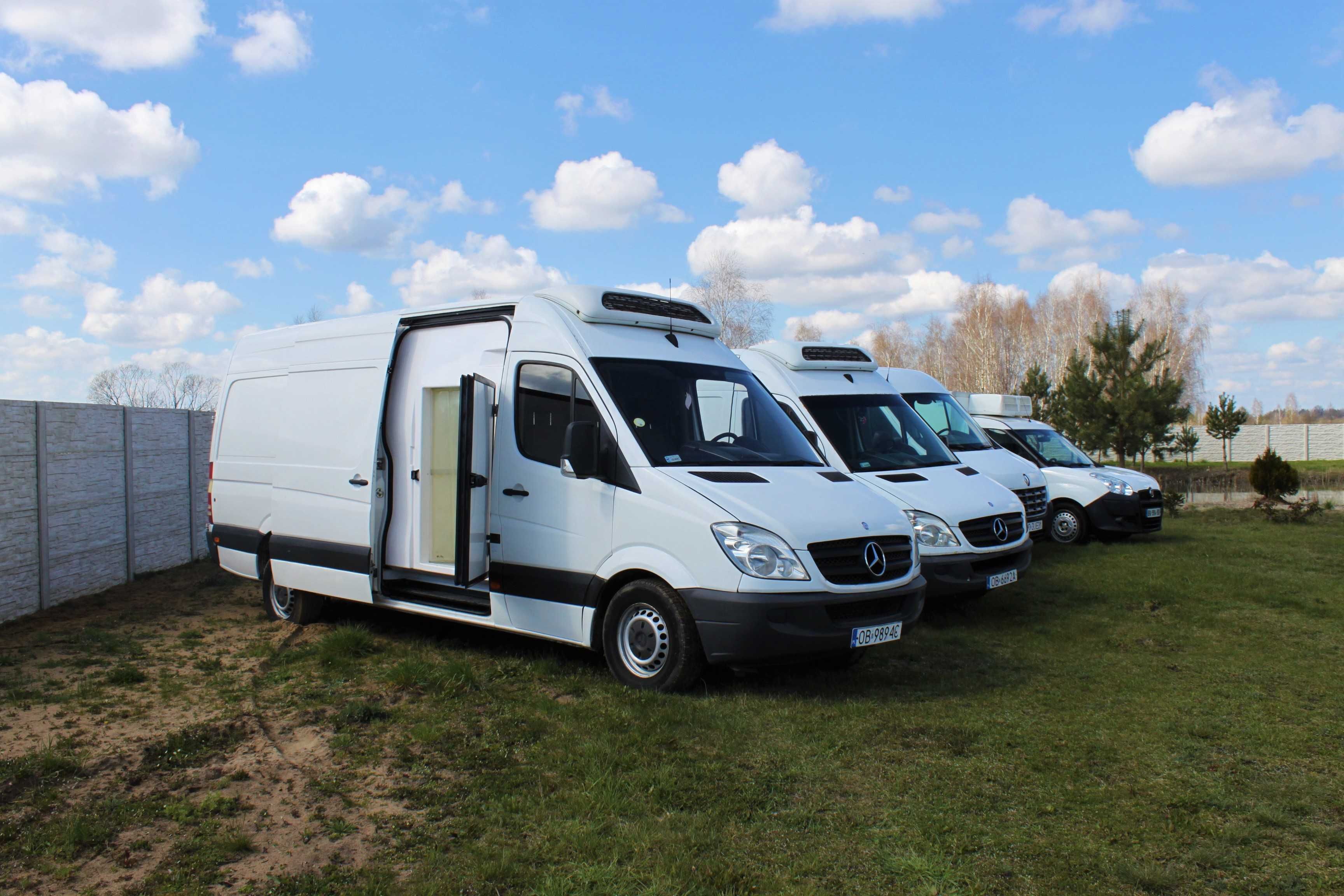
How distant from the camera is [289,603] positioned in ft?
29.2

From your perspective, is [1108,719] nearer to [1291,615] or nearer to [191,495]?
[1291,615]

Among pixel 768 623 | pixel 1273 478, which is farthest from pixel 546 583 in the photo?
pixel 1273 478

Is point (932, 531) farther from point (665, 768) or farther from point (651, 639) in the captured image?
point (665, 768)

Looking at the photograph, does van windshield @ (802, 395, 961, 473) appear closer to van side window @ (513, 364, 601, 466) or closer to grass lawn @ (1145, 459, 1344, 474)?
van side window @ (513, 364, 601, 466)

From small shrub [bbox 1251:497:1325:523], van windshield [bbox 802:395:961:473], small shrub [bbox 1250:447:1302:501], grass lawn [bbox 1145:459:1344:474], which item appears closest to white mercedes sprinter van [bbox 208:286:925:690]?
van windshield [bbox 802:395:961:473]

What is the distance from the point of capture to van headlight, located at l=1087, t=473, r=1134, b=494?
14.1 metres

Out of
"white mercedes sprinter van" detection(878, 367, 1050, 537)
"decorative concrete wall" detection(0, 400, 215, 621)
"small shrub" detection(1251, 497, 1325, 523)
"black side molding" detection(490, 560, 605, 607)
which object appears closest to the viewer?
"black side molding" detection(490, 560, 605, 607)

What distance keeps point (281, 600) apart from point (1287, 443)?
59.8 m

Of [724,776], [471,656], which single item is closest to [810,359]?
[471,656]

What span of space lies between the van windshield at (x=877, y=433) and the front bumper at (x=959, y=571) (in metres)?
1.26

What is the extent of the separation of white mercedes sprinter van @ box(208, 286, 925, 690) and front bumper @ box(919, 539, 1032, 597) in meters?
1.73

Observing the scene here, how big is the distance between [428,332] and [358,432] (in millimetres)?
986

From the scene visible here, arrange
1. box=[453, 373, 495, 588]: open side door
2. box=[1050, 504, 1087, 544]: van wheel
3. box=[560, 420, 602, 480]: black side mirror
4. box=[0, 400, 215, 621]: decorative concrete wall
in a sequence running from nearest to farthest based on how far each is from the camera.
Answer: box=[560, 420, 602, 480]: black side mirror → box=[453, 373, 495, 588]: open side door → box=[0, 400, 215, 621]: decorative concrete wall → box=[1050, 504, 1087, 544]: van wheel

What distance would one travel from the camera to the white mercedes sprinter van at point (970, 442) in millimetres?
11789
